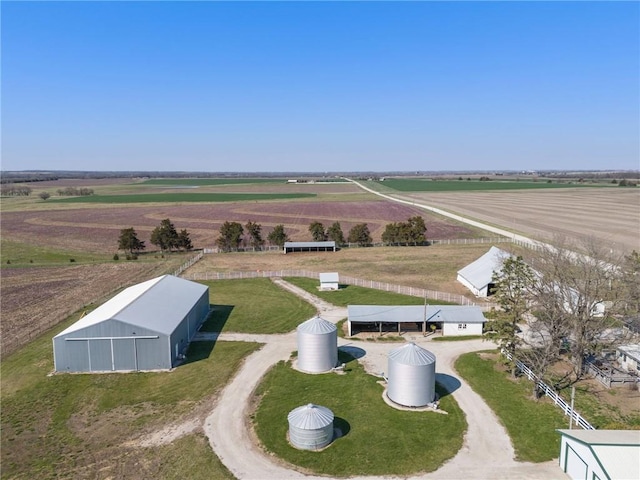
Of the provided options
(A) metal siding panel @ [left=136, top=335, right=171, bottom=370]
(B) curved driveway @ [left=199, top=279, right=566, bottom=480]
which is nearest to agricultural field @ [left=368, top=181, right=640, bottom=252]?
(B) curved driveway @ [left=199, top=279, right=566, bottom=480]

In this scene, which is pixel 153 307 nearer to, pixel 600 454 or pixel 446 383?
pixel 446 383

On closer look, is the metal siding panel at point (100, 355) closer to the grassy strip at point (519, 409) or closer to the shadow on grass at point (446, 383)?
the shadow on grass at point (446, 383)

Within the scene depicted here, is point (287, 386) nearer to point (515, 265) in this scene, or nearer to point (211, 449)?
point (211, 449)

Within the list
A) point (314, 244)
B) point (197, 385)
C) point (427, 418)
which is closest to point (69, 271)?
point (314, 244)

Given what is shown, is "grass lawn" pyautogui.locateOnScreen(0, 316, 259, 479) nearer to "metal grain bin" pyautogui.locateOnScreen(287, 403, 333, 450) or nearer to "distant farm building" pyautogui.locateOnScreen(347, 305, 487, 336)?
"metal grain bin" pyautogui.locateOnScreen(287, 403, 333, 450)

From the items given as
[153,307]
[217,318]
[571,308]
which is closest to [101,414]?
[153,307]

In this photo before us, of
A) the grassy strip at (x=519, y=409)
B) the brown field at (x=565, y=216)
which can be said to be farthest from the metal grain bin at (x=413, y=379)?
the brown field at (x=565, y=216)
